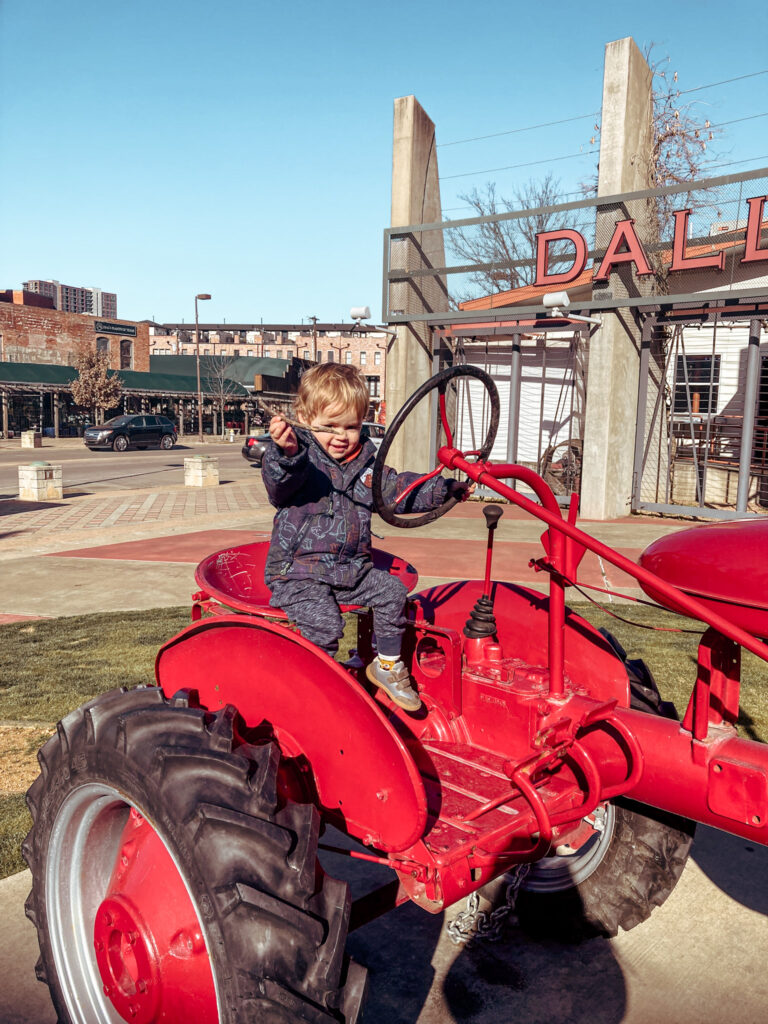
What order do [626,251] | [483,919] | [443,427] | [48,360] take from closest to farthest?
[443,427], [483,919], [626,251], [48,360]

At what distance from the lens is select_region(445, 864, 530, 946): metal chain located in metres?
2.58

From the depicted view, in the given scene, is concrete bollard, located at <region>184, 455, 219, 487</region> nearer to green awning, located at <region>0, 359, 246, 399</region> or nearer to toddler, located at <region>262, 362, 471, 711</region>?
toddler, located at <region>262, 362, 471, 711</region>

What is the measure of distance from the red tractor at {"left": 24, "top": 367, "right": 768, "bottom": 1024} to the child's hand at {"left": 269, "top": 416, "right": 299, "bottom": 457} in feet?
0.88

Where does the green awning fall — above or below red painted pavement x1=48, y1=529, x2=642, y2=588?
above

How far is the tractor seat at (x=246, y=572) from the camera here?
8.35 ft

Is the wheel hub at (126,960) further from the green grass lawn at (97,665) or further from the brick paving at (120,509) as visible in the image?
the brick paving at (120,509)

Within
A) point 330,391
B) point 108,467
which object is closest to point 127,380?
point 108,467

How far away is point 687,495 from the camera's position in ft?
45.5

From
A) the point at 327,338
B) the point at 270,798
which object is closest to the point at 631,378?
the point at 270,798

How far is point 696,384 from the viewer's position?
14.1 metres

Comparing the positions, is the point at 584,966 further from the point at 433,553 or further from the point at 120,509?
the point at 120,509

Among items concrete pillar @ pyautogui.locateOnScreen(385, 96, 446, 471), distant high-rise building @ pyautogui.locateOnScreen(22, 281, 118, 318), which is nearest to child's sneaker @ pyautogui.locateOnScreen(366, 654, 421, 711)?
concrete pillar @ pyautogui.locateOnScreen(385, 96, 446, 471)

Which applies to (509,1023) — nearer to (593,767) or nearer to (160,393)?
(593,767)

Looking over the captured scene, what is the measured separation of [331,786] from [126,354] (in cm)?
5405
